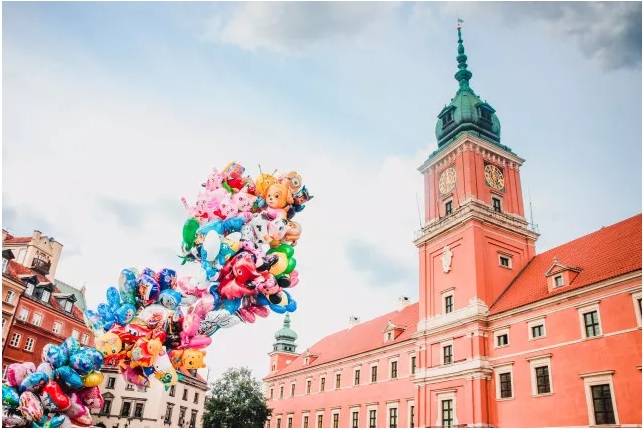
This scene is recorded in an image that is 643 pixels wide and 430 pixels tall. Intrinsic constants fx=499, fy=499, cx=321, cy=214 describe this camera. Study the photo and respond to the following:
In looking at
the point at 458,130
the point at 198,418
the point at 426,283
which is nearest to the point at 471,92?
the point at 458,130

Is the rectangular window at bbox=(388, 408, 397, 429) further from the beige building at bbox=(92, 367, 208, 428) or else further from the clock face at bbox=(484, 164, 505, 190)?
the beige building at bbox=(92, 367, 208, 428)

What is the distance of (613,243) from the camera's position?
24609 millimetres

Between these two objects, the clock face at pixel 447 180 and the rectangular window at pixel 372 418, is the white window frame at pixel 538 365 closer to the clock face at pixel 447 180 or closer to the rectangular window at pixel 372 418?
the clock face at pixel 447 180

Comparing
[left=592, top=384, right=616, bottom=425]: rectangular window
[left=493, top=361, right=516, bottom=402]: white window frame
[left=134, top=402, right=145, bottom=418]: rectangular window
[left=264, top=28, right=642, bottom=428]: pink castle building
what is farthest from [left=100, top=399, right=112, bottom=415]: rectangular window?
[left=592, top=384, right=616, bottom=425]: rectangular window

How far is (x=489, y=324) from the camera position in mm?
26562

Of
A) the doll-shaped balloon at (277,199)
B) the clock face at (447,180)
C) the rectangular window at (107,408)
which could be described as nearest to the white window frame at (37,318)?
the rectangular window at (107,408)

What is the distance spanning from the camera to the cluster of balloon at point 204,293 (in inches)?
485

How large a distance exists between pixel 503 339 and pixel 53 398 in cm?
2113

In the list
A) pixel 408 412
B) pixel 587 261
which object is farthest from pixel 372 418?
pixel 587 261

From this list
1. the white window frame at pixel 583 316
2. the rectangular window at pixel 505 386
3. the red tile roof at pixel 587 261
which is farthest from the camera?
the rectangular window at pixel 505 386

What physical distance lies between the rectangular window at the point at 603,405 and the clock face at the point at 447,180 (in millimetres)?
15060

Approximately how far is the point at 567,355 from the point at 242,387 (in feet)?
67.2

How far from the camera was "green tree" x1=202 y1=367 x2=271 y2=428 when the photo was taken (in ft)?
106

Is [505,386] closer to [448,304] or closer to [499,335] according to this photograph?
[499,335]
